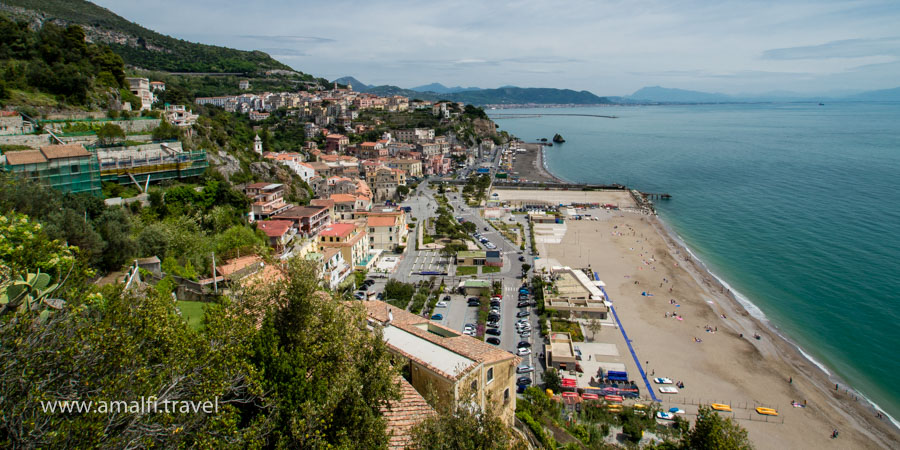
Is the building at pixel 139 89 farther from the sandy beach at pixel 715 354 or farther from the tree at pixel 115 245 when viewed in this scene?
the sandy beach at pixel 715 354

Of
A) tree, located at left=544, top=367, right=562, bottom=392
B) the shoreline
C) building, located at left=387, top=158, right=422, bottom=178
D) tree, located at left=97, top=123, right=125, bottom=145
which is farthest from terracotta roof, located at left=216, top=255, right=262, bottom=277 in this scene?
building, located at left=387, top=158, right=422, bottom=178

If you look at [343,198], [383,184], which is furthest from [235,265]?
[383,184]

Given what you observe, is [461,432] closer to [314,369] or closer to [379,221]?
[314,369]

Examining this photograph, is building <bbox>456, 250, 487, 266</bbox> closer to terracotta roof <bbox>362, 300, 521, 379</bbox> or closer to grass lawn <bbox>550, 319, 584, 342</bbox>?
grass lawn <bbox>550, 319, 584, 342</bbox>

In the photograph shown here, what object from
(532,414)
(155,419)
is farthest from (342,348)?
(532,414)

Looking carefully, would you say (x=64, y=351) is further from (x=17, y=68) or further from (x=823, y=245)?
(x=823, y=245)

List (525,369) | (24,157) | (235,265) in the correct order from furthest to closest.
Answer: (525,369)
(24,157)
(235,265)

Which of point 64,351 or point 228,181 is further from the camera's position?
point 228,181
